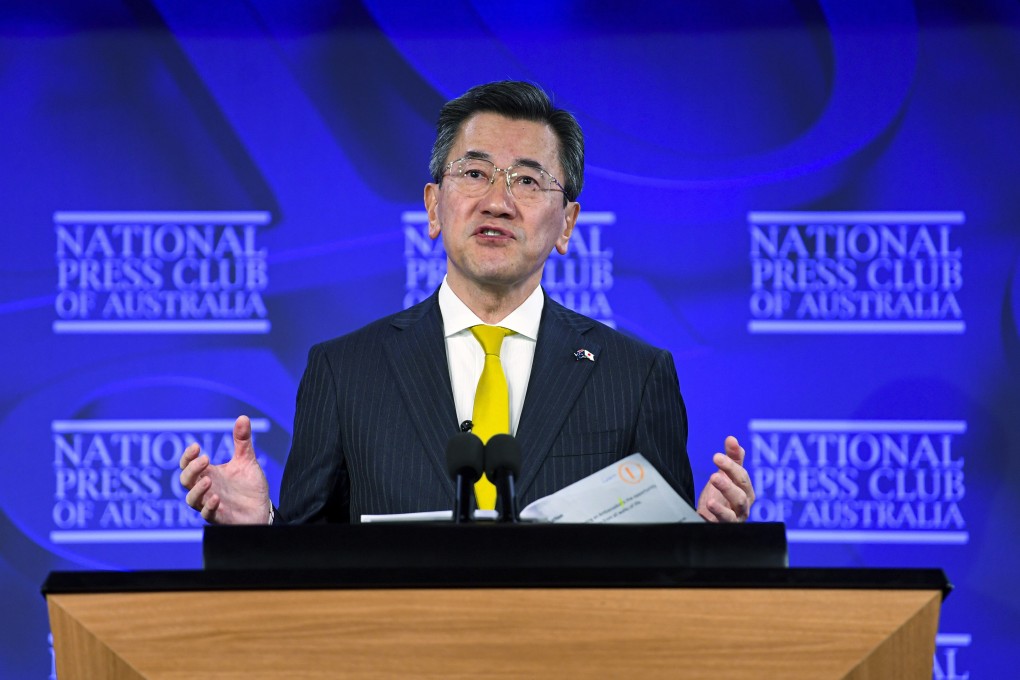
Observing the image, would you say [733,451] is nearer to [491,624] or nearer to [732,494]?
[732,494]

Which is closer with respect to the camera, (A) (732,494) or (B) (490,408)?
(A) (732,494)

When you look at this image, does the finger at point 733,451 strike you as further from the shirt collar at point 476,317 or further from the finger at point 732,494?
the shirt collar at point 476,317

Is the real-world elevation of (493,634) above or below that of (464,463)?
below

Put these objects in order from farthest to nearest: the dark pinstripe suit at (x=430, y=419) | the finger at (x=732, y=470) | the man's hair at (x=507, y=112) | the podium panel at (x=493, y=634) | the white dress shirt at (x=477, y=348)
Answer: the man's hair at (x=507, y=112), the white dress shirt at (x=477, y=348), the dark pinstripe suit at (x=430, y=419), the finger at (x=732, y=470), the podium panel at (x=493, y=634)

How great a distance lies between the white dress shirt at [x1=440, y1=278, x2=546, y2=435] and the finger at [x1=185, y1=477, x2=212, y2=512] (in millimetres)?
655

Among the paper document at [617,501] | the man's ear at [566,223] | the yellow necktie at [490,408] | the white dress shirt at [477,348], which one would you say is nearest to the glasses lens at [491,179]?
the man's ear at [566,223]

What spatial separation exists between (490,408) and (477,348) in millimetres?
190

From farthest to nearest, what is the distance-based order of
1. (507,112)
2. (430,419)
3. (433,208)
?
(433,208), (507,112), (430,419)

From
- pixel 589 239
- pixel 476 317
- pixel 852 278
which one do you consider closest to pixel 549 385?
pixel 476 317

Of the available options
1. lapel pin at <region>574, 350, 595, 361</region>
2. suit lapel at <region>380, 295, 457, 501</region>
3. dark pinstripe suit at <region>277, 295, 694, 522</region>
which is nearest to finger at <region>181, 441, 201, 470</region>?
dark pinstripe suit at <region>277, 295, 694, 522</region>

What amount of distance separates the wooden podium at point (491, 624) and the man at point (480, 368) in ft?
2.92

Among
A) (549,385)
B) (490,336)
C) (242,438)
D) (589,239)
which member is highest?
(589,239)

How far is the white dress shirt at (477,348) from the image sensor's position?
2465mm

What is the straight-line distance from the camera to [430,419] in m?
2.37
